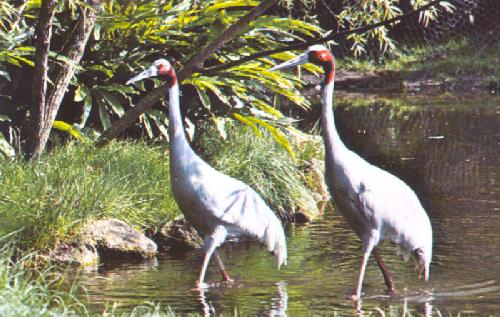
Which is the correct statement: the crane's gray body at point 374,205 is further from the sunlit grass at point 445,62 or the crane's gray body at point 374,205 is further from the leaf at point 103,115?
the sunlit grass at point 445,62

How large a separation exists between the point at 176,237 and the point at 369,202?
2.06 m

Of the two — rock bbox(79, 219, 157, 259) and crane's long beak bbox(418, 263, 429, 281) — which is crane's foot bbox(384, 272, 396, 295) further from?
rock bbox(79, 219, 157, 259)

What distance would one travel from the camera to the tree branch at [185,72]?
808 centimetres

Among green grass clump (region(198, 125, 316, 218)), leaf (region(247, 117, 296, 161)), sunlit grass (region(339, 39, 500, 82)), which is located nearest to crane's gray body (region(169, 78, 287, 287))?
green grass clump (region(198, 125, 316, 218))

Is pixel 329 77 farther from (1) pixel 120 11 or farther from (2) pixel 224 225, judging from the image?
(1) pixel 120 11

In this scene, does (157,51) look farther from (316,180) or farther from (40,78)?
(316,180)

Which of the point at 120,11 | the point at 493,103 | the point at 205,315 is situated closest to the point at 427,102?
the point at 493,103

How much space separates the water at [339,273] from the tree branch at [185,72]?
1.30 meters

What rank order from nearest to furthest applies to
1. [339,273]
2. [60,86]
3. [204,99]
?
[339,273]
[60,86]
[204,99]

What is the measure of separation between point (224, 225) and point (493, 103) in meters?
12.2

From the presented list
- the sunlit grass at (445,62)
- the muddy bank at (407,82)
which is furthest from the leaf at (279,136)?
the sunlit grass at (445,62)

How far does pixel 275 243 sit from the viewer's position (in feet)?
25.3

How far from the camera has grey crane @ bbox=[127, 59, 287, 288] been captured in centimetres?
744

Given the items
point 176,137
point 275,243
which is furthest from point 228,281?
point 176,137
